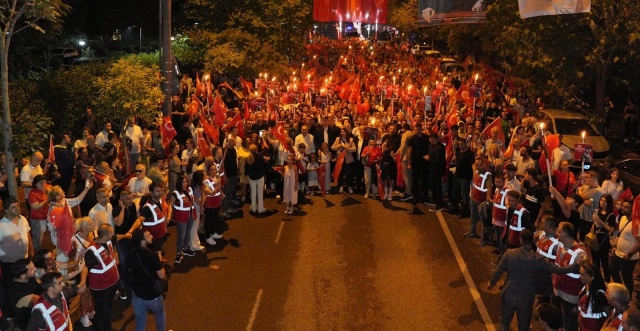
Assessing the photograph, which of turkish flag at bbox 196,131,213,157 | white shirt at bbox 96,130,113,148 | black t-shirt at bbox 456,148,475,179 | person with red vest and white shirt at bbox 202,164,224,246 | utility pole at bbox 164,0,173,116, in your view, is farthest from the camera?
turkish flag at bbox 196,131,213,157

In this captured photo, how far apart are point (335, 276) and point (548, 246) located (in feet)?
11.8

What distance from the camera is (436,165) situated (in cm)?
1571

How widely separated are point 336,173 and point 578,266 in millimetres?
9260

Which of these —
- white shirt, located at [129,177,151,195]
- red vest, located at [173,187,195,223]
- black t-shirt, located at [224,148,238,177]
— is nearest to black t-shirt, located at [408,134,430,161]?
A: black t-shirt, located at [224,148,238,177]

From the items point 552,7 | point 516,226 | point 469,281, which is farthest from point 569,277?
point 552,7

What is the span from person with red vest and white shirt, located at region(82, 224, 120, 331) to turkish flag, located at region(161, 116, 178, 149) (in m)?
5.99

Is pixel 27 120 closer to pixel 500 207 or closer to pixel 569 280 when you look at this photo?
pixel 500 207

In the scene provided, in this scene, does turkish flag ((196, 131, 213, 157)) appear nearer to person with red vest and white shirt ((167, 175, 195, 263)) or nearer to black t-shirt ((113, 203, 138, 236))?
person with red vest and white shirt ((167, 175, 195, 263))

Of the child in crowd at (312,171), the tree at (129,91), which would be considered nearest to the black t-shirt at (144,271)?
the tree at (129,91)

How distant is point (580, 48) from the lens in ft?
65.2

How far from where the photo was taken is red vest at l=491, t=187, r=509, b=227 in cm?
1178

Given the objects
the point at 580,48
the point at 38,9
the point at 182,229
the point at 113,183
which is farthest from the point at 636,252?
the point at 580,48

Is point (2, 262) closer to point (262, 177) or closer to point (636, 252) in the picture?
point (262, 177)

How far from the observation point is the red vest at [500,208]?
11.8 meters
